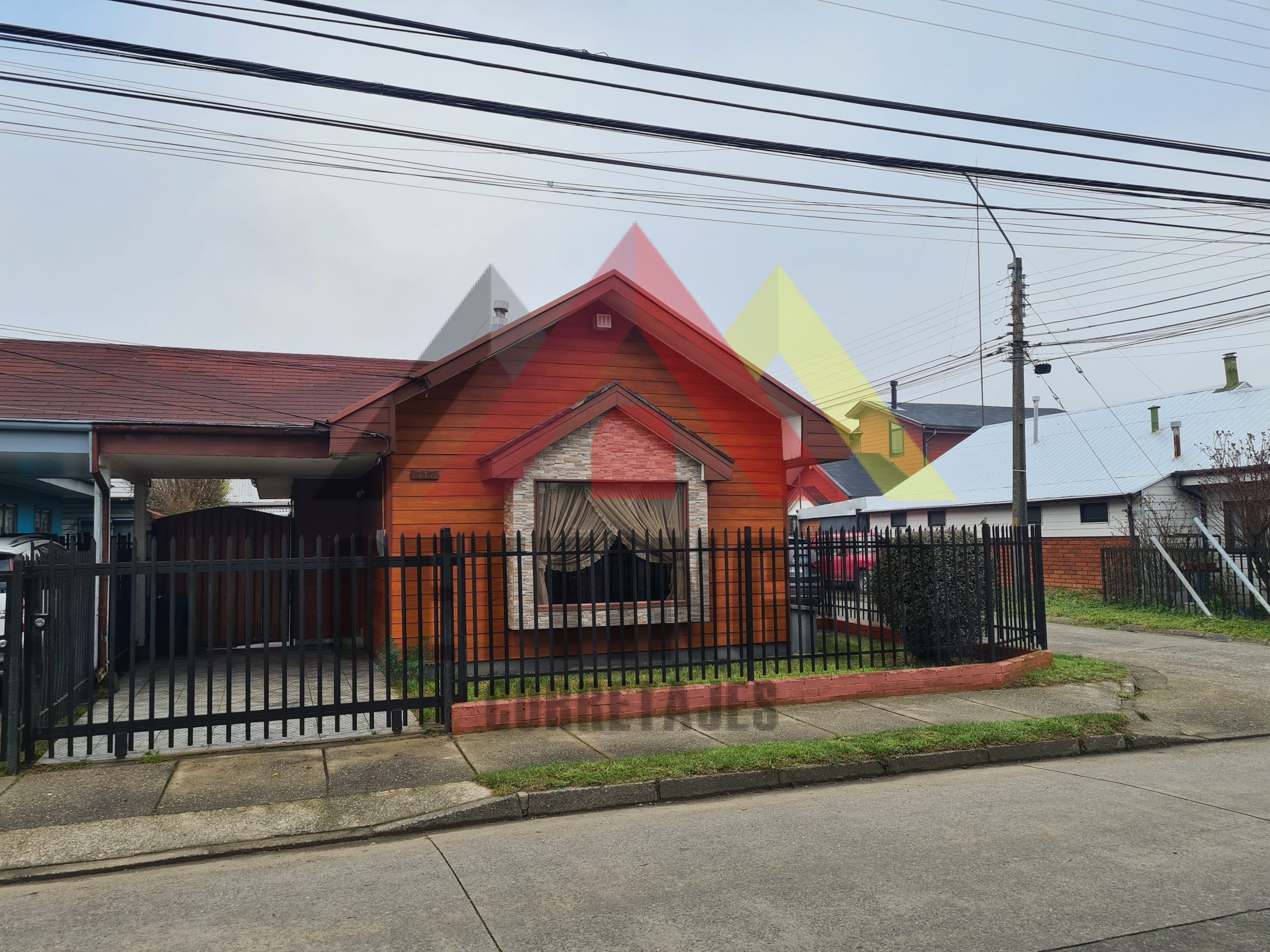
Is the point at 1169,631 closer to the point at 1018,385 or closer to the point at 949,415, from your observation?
the point at 1018,385

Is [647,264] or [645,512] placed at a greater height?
[647,264]

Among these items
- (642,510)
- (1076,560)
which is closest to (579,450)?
(642,510)

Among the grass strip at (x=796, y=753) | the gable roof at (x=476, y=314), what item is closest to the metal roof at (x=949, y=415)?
the gable roof at (x=476, y=314)

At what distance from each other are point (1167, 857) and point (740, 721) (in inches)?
169

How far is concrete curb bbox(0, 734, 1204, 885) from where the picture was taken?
18.0 feet

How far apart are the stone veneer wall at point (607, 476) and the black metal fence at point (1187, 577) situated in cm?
1145

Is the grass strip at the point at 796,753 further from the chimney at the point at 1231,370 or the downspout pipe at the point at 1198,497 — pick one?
the chimney at the point at 1231,370

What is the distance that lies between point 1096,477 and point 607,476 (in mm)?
18027

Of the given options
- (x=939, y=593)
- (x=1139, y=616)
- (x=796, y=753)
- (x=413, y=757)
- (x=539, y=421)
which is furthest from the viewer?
(x=1139, y=616)

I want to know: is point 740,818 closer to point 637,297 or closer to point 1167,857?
point 1167,857

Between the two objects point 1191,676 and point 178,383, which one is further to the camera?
point 178,383

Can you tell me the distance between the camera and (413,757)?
746 cm

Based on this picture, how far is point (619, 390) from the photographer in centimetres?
1137

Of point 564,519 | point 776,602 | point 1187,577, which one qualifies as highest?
point 564,519
